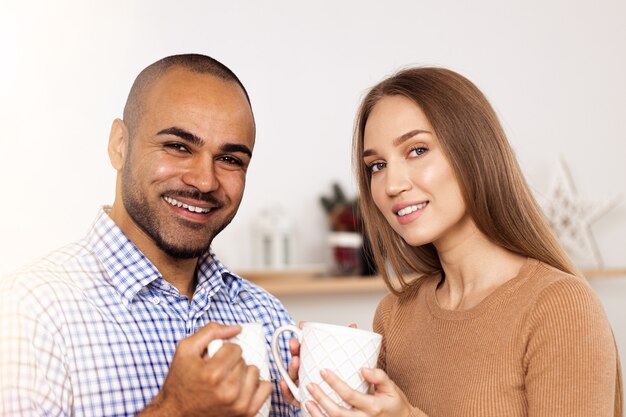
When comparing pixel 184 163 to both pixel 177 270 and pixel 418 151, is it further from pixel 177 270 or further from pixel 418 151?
pixel 418 151

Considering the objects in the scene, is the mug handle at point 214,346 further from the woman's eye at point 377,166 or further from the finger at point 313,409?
the woman's eye at point 377,166

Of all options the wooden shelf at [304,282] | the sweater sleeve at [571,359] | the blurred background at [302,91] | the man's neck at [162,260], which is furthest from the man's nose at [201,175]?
the wooden shelf at [304,282]

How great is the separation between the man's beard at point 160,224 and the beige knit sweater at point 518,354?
0.41 meters

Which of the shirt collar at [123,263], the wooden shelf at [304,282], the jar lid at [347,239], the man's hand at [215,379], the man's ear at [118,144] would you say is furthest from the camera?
the jar lid at [347,239]

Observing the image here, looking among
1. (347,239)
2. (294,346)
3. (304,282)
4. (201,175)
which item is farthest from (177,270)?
(347,239)

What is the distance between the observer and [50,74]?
2.32 metres

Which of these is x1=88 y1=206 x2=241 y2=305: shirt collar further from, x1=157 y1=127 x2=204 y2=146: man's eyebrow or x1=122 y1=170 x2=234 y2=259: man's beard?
x1=157 y1=127 x2=204 y2=146: man's eyebrow

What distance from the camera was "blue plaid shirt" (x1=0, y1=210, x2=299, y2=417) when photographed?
1002mm

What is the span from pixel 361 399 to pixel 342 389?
0.10ft

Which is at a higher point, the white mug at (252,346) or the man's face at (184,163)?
the man's face at (184,163)

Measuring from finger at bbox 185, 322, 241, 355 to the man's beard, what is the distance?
324 mm

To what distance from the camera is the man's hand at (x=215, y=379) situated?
0.87 meters

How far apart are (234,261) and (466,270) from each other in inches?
57.2

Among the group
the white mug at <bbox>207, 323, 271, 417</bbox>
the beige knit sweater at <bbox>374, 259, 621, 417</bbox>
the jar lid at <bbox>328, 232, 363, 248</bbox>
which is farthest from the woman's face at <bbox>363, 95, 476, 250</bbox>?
the jar lid at <bbox>328, 232, 363, 248</bbox>
